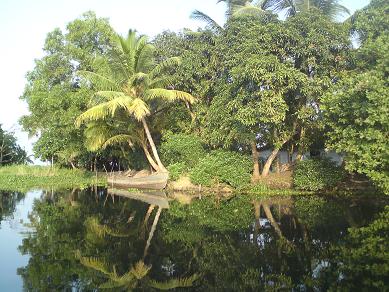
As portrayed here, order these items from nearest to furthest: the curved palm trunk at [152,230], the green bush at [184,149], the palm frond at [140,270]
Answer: the palm frond at [140,270] → the curved palm trunk at [152,230] → the green bush at [184,149]

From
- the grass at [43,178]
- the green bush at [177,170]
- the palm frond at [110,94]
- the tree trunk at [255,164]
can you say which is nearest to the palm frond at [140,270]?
the palm frond at [110,94]

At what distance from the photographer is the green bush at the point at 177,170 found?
21.9 m

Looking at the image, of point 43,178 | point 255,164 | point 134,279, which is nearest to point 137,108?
point 255,164

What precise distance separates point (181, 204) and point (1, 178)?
18.8m

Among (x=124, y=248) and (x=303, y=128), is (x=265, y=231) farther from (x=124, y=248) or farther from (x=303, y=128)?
(x=303, y=128)

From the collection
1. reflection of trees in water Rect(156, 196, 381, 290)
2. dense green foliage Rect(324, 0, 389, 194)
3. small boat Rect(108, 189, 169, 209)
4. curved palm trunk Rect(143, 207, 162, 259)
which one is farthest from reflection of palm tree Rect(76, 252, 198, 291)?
dense green foliage Rect(324, 0, 389, 194)

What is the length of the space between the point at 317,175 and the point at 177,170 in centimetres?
751

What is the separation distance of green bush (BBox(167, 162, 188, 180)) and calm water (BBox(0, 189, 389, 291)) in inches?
213

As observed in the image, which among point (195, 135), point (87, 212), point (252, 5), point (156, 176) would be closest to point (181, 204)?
point (87, 212)

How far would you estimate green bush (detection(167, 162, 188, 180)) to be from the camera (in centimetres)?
2188

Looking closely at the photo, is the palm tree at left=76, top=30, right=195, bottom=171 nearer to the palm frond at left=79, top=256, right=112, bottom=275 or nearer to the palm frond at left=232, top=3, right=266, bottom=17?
the palm frond at left=232, top=3, right=266, bottom=17

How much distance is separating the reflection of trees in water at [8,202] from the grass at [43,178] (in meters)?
2.57

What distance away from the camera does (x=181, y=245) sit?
9219 mm

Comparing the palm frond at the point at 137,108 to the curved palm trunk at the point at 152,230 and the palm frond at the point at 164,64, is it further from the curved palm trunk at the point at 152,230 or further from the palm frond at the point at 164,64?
the curved palm trunk at the point at 152,230
